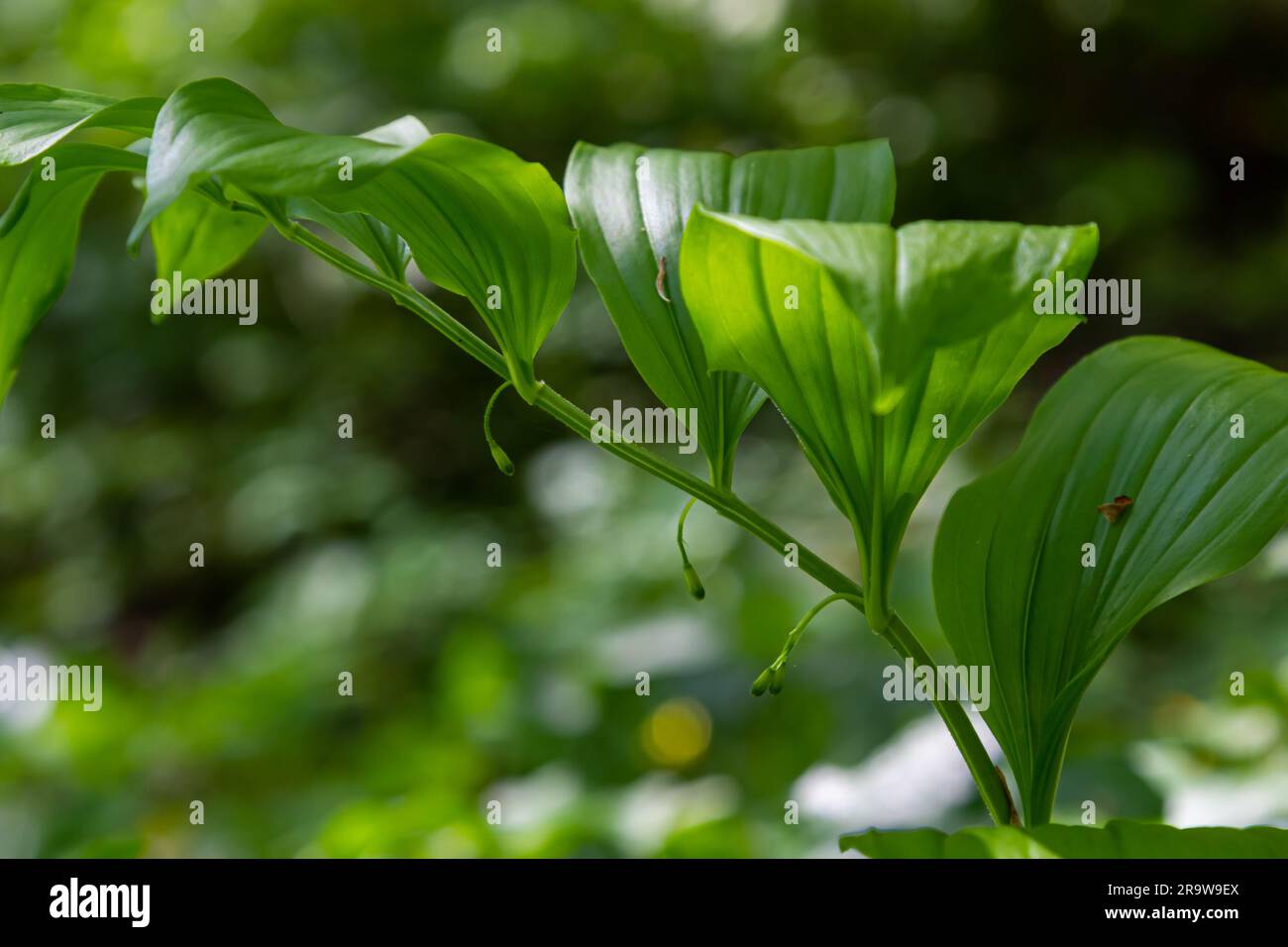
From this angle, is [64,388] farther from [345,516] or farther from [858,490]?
[858,490]

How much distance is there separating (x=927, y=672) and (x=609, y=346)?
2.22 m

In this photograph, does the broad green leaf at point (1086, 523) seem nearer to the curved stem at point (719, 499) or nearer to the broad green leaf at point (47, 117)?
the curved stem at point (719, 499)

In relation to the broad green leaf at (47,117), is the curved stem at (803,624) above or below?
below

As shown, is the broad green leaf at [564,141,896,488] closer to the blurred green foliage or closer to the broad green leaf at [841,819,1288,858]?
the broad green leaf at [841,819,1288,858]

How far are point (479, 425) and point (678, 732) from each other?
1.29 metres

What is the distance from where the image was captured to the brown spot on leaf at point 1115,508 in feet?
1.58

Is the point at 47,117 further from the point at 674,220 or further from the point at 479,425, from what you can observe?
the point at 479,425

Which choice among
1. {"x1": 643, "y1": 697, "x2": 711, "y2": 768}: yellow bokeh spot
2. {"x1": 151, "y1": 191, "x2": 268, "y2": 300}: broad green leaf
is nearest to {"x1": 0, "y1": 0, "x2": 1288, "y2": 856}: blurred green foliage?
{"x1": 643, "y1": 697, "x2": 711, "y2": 768}: yellow bokeh spot

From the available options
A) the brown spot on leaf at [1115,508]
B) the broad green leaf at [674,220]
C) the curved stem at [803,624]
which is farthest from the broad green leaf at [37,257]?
the brown spot on leaf at [1115,508]

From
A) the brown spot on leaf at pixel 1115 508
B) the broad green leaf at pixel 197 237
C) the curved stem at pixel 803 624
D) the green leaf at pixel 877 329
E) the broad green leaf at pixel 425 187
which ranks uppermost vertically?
the broad green leaf at pixel 197 237

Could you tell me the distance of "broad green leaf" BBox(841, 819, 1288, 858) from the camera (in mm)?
397

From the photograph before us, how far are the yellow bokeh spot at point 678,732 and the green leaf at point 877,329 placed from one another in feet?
4.02

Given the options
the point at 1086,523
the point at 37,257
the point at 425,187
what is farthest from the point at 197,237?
the point at 1086,523

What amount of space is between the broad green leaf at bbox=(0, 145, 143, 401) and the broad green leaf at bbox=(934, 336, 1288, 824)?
42cm
